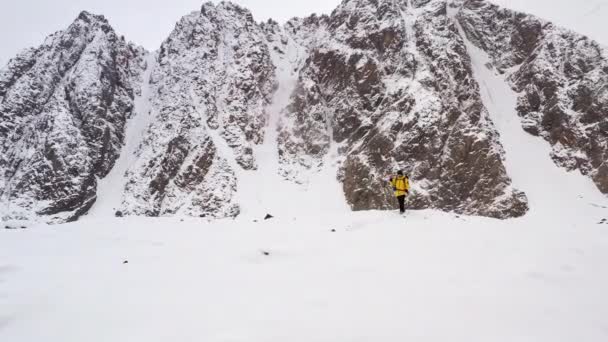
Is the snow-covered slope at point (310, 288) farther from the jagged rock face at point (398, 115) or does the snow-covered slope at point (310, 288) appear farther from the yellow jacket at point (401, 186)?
the jagged rock face at point (398, 115)

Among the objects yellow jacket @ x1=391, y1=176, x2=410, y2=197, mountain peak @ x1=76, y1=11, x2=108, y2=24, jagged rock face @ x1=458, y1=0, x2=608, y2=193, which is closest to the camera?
yellow jacket @ x1=391, y1=176, x2=410, y2=197

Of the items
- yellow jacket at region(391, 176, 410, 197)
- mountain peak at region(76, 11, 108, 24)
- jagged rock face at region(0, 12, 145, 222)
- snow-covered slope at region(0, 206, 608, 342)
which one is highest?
mountain peak at region(76, 11, 108, 24)

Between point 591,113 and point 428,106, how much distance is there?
20230 mm

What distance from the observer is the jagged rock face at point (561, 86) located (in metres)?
45.6

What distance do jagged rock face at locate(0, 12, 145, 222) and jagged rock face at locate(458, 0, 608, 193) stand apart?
62.2 metres

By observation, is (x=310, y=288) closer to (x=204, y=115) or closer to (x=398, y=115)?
(x=398, y=115)

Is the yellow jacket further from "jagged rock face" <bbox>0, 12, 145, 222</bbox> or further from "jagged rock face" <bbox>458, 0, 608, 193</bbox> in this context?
"jagged rock face" <bbox>0, 12, 145, 222</bbox>

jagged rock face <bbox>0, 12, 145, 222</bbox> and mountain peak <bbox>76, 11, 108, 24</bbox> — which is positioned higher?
mountain peak <bbox>76, 11, 108, 24</bbox>

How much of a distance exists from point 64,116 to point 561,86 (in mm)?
70612

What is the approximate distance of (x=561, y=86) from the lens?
4991 centimetres

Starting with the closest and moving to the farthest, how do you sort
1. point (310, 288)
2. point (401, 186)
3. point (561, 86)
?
point (310, 288)
point (401, 186)
point (561, 86)

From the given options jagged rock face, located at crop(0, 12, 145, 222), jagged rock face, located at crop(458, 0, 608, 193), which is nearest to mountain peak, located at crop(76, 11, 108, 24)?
jagged rock face, located at crop(0, 12, 145, 222)

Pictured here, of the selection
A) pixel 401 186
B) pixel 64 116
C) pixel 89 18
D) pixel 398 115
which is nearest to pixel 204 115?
pixel 64 116

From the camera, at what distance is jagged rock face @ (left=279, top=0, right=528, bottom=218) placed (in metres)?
43.8
